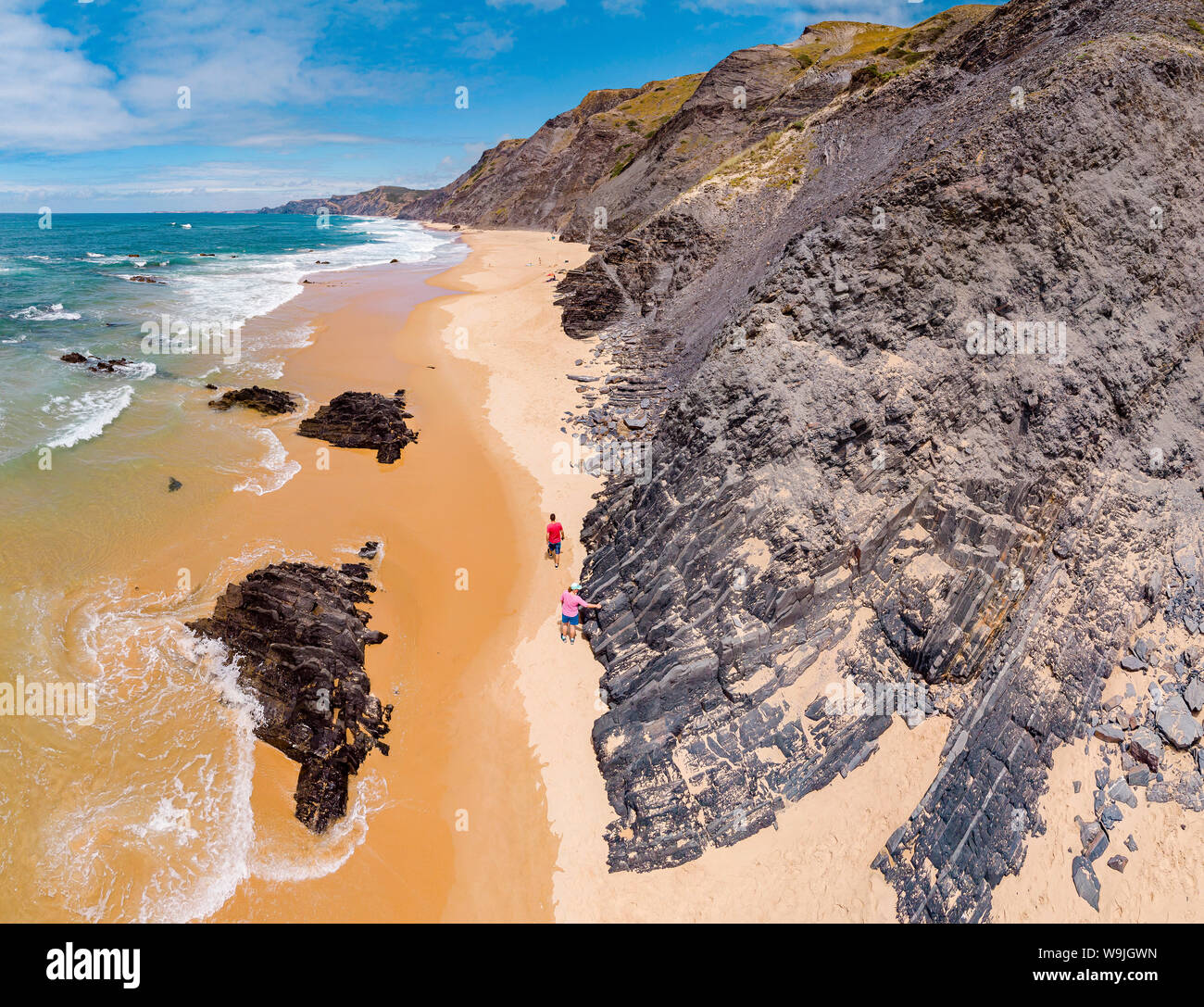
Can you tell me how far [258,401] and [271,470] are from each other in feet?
21.4

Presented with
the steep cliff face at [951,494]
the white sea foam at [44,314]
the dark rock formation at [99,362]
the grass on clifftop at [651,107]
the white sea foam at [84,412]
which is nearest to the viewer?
the steep cliff face at [951,494]

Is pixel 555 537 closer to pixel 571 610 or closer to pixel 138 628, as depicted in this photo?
pixel 571 610

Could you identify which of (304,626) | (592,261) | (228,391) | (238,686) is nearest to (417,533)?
(304,626)

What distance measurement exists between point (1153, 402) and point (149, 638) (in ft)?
72.4

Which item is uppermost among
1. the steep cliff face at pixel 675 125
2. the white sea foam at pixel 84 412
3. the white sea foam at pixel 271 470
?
the steep cliff face at pixel 675 125

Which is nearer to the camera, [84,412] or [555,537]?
[555,537]

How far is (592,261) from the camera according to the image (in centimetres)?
3756

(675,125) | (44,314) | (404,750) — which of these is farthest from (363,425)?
(675,125)

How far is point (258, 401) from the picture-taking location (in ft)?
80.0

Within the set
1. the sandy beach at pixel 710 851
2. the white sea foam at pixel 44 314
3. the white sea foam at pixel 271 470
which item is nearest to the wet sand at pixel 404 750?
the sandy beach at pixel 710 851

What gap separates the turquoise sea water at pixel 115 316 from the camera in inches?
922

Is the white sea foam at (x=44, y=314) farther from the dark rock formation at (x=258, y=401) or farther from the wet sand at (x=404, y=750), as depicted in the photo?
the wet sand at (x=404, y=750)

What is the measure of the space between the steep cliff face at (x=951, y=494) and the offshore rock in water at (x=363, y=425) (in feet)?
36.3
